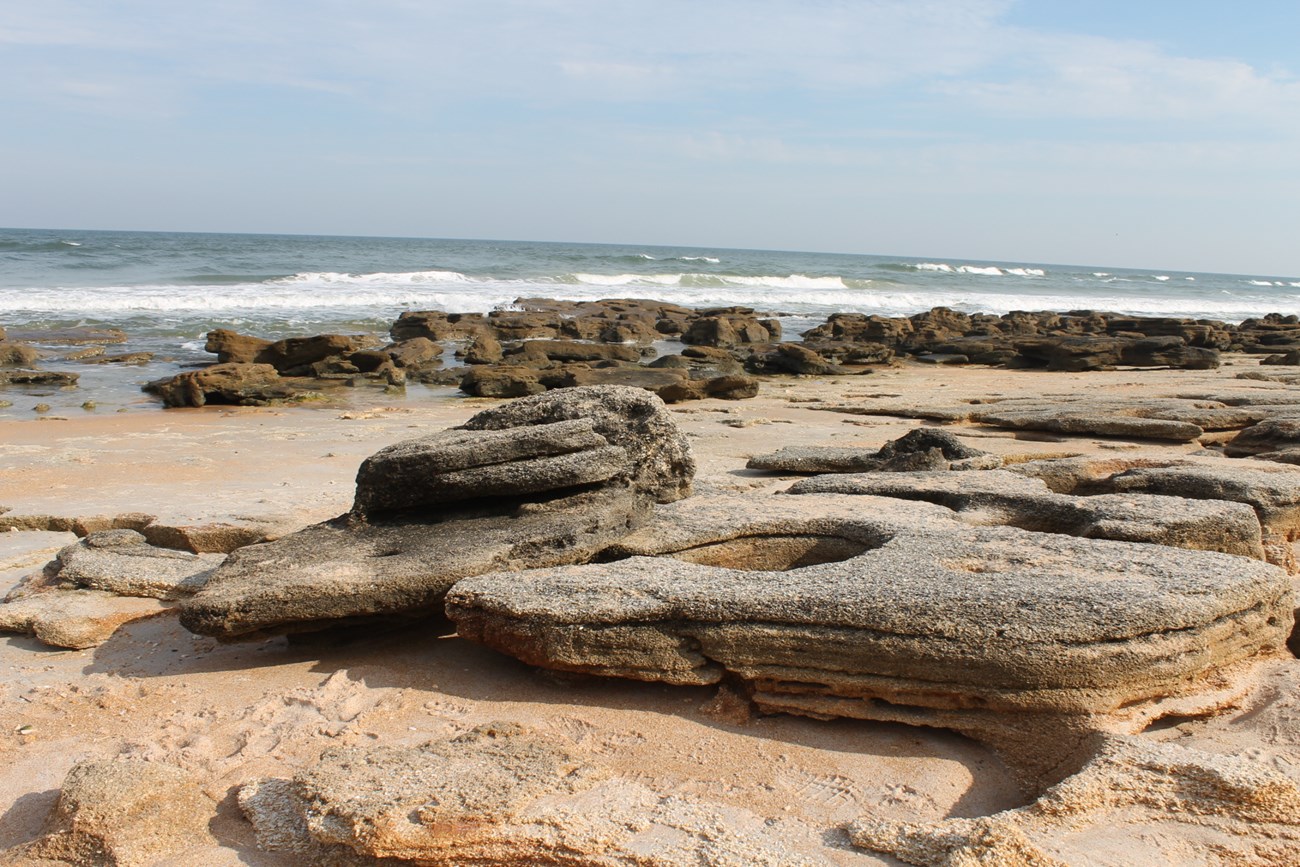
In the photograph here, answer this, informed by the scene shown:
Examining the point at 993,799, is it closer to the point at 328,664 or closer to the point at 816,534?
the point at 816,534

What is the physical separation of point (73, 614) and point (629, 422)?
Result: 2372 millimetres

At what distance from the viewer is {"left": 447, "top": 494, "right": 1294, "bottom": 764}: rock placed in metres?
3.02

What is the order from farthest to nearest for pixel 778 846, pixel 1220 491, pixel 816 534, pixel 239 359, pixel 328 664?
1. pixel 239 359
2. pixel 1220 491
3. pixel 816 534
4. pixel 328 664
5. pixel 778 846

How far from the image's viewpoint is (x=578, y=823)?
2.55 m

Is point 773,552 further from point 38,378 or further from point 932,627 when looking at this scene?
point 38,378

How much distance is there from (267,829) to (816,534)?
2.37m

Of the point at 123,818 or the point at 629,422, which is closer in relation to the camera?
the point at 123,818

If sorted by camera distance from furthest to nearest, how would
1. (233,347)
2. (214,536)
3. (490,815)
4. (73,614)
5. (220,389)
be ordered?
(233,347) < (220,389) < (214,536) < (73,614) < (490,815)

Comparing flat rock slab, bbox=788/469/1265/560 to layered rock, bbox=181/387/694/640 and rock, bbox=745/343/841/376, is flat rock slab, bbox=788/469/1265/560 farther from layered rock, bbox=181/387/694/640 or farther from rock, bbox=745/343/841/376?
rock, bbox=745/343/841/376

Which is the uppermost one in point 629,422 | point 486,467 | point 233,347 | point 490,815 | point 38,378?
point 629,422

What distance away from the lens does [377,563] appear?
12.6 ft

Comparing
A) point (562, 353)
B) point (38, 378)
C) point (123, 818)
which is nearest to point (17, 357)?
point (38, 378)

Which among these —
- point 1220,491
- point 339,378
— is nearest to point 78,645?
point 1220,491

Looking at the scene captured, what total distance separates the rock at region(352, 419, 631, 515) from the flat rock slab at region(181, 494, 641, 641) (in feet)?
0.33
